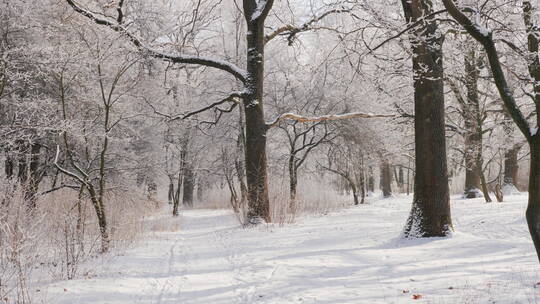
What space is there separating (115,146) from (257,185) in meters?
8.20

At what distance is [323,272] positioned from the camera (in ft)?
17.5

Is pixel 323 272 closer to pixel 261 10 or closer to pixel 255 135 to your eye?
pixel 255 135

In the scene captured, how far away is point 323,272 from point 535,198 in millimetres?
2557

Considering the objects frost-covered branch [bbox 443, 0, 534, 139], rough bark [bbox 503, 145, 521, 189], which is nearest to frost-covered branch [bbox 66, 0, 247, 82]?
frost-covered branch [bbox 443, 0, 534, 139]

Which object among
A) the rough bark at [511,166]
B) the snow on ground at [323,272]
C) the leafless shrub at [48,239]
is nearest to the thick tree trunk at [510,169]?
the rough bark at [511,166]

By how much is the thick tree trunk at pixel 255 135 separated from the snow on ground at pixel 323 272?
2.01 m

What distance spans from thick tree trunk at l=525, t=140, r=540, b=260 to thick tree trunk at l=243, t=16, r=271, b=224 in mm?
7065

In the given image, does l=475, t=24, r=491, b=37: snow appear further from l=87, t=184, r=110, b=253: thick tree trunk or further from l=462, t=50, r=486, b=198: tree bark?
l=462, t=50, r=486, b=198: tree bark

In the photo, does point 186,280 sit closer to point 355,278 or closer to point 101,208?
point 355,278

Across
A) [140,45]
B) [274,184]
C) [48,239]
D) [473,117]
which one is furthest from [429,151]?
[473,117]

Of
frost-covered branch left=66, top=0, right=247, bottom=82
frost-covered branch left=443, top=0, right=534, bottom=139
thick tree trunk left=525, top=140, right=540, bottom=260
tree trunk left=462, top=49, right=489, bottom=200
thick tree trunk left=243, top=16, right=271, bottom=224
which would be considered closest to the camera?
thick tree trunk left=525, top=140, right=540, bottom=260

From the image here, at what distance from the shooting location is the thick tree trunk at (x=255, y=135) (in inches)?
412

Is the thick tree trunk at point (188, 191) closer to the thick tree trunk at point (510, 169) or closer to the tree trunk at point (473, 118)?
the tree trunk at point (473, 118)

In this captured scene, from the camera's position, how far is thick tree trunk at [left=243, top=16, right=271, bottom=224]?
1047 centimetres
